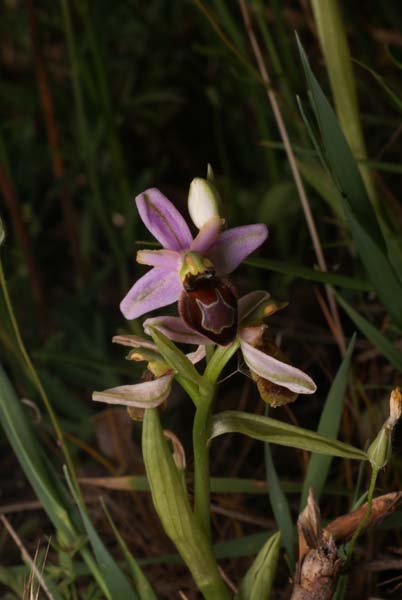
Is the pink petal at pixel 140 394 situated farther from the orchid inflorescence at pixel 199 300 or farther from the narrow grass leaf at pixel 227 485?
the narrow grass leaf at pixel 227 485

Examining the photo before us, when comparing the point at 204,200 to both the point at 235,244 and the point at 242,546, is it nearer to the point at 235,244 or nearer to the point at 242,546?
the point at 235,244

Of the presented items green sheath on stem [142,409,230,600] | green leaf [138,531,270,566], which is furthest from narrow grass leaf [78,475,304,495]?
green sheath on stem [142,409,230,600]

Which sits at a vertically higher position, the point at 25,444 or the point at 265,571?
the point at 25,444

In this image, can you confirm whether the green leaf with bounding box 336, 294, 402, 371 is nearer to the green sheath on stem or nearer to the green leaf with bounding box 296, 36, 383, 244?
the green leaf with bounding box 296, 36, 383, 244

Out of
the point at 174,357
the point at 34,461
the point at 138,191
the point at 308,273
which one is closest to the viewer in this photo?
the point at 174,357

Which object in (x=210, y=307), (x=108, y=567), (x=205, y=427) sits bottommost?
(x=108, y=567)

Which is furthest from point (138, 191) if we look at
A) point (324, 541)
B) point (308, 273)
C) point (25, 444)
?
point (324, 541)

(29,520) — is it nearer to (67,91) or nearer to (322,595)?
(322,595)

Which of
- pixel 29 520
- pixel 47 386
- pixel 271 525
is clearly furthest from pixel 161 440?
pixel 47 386
